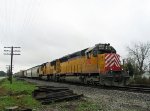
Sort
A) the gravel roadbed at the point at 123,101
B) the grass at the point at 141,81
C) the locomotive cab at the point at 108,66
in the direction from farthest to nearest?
the grass at the point at 141,81 → the locomotive cab at the point at 108,66 → the gravel roadbed at the point at 123,101

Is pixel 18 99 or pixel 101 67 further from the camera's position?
pixel 101 67

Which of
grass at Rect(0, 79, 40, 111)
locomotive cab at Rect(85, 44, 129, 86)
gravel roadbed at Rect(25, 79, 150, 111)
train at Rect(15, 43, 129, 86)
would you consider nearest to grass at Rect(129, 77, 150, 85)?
train at Rect(15, 43, 129, 86)

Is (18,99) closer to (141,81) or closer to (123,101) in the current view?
(123,101)

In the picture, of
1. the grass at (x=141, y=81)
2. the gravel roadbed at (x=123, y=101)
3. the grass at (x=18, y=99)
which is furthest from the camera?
the grass at (x=141, y=81)

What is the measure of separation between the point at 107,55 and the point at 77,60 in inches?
306

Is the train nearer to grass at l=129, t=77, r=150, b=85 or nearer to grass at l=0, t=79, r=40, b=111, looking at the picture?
grass at l=0, t=79, r=40, b=111

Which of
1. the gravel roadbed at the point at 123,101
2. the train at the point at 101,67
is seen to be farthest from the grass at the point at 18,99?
the train at the point at 101,67

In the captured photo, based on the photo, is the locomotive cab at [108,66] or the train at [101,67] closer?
the locomotive cab at [108,66]

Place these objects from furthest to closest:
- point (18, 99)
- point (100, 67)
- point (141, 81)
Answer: point (141, 81), point (100, 67), point (18, 99)

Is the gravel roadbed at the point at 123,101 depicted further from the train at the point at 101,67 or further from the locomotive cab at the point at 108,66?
the train at the point at 101,67

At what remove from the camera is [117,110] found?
475 inches

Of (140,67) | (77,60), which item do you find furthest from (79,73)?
(140,67)

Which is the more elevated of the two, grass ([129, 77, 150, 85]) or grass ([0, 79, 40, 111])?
grass ([129, 77, 150, 85])

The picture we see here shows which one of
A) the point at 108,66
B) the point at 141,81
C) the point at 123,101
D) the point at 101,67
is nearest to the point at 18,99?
the point at 123,101
